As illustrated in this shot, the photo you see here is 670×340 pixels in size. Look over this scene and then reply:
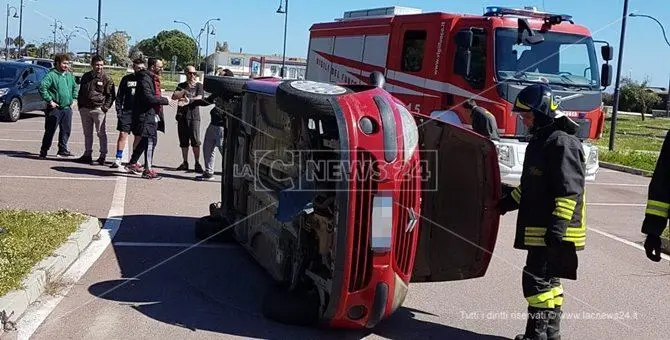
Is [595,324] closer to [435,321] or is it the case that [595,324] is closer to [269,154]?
[435,321]

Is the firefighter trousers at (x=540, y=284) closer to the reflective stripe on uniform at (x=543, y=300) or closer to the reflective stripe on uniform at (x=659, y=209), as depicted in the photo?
Answer: the reflective stripe on uniform at (x=543, y=300)

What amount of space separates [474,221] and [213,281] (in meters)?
2.26

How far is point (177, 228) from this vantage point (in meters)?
8.04

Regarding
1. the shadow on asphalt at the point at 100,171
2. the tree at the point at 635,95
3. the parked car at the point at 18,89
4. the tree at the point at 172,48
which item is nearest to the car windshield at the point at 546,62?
the shadow on asphalt at the point at 100,171

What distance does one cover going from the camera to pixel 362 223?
4512mm

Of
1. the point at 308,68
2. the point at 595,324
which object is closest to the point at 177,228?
the point at 595,324

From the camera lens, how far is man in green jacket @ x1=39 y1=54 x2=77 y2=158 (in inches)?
485

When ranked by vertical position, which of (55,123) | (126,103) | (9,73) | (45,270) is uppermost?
(9,73)

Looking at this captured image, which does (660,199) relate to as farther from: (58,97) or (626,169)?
(626,169)

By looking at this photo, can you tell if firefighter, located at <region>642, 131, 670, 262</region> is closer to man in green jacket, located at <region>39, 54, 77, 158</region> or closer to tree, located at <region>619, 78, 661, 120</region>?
man in green jacket, located at <region>39, 54, 77, 158</region>

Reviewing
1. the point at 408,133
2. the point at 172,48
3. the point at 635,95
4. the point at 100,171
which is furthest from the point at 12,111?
the point at 172,48

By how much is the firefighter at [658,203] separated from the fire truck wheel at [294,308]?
86.3 inches

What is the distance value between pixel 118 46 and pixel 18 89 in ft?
216

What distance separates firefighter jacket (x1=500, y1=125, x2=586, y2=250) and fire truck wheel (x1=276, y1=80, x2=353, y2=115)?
53.1 inches
